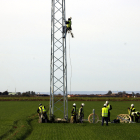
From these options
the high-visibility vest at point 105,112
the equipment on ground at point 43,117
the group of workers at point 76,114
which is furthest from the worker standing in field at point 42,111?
the high-visibility vest at point 105,112

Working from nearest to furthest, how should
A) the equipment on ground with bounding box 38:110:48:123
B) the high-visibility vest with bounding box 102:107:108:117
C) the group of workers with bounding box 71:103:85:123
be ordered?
the high-visibility vest with bounding box 102:107:108:117 → the group of workers with bounding box 71:103:85:123 → the equipment on ground with bounding box 38:110:48:123

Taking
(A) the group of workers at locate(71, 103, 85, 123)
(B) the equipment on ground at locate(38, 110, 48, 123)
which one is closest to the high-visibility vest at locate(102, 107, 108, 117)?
(A) the group of workers at locate(71, 103, 85, 123)

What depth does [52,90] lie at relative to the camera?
25.3 meters

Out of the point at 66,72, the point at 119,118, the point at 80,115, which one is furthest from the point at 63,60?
the point at 119,118

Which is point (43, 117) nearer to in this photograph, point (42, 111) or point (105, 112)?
point (42, 111)

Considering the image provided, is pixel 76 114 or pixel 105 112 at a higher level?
pixel 105 112

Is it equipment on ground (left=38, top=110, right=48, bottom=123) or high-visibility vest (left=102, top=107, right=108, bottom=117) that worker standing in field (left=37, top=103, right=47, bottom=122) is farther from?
high-visibility vest (left=102, top=107, right=108, bottom=117)

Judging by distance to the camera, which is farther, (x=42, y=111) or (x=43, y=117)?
(x=43, y=117)

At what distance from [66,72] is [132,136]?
10.8 metres

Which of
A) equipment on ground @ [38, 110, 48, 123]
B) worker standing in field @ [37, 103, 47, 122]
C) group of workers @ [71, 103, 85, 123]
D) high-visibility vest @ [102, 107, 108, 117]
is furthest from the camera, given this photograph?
equipment on ground @ [38, 110, 48, 123]

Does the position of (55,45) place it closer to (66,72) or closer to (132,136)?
(66,72)

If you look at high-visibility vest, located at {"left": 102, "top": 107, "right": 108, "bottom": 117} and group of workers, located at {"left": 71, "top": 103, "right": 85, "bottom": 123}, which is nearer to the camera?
high-visibility vest, located at {"left": 102, "top": 107, "right": 108, "bottom": 117}

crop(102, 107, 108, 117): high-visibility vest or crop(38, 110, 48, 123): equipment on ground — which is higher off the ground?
crop(102, 107, 108, 117): high-visibility vest

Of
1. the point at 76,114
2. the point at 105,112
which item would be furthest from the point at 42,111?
the point at 105,112
